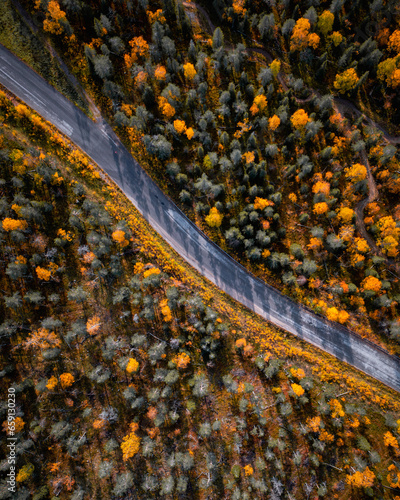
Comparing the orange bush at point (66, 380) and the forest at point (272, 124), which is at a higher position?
the forest at point (272, 124)

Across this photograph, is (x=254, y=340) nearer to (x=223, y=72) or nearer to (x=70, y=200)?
(x=70, y=200)

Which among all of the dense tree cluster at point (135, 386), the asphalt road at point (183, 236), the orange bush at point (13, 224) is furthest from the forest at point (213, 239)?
the asphalt road at point (183, 236)

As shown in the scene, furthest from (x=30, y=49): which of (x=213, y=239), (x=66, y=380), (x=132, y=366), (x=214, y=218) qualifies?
(x=132, y=366)

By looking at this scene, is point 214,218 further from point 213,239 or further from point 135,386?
point 135,386

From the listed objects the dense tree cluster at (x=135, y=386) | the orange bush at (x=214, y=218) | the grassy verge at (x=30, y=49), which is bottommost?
the dense tree cluster at (x=135, y=386)

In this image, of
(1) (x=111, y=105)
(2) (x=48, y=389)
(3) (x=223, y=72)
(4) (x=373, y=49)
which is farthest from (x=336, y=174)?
(2) (x=48, y=389)

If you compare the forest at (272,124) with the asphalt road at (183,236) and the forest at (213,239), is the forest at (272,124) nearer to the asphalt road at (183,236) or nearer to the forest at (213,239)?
→ the forest at (213,239)

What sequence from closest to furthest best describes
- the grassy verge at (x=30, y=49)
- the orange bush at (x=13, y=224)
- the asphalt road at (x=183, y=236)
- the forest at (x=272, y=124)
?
1. the orange bush at (x=13, y=224)
2. the forest at (x=272, y=124)
3. the grassy verge at (x=30, y=49)
4. the asphalt road at (x=183, y=236)

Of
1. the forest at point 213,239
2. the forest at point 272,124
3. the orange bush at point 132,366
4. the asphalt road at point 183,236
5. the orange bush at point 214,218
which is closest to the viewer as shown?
the orange bush at point 132,366
